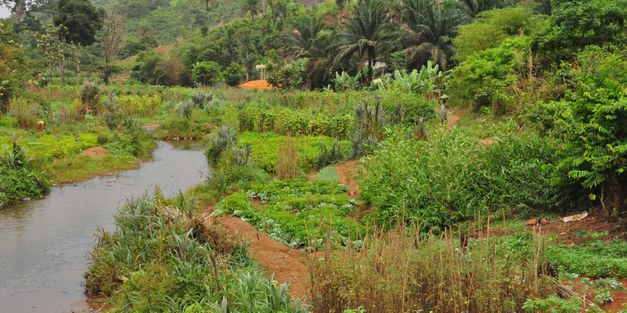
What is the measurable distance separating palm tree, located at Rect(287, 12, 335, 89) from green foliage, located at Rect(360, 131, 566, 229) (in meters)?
31.5

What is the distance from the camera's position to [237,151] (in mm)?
13352

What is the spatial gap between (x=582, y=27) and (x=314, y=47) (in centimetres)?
2831

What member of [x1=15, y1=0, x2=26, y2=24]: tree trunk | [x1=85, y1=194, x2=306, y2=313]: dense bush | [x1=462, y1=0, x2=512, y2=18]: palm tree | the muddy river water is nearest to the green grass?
the muddy river water

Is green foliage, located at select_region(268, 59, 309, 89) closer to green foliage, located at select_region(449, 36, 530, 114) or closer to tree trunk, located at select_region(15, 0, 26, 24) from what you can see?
green foliage, located at select_region(449, 36, 530, 114)

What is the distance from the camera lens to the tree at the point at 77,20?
159 ft

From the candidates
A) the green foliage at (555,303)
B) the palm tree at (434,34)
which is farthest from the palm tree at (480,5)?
the green foliage at (555,303)

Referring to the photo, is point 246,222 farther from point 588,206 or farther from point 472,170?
point 588,206

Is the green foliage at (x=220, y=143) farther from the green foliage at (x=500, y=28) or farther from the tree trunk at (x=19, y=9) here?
the tree trunk at (x=19, y=9)

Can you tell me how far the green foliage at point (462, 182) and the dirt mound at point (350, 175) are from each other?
6.14 ft

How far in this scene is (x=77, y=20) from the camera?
4850 cm

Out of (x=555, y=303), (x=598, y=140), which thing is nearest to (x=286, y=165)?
(x=598, y=140)

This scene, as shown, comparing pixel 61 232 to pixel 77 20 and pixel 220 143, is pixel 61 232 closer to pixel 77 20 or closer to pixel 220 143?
pixel 220 143

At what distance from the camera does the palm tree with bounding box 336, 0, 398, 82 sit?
37.0m

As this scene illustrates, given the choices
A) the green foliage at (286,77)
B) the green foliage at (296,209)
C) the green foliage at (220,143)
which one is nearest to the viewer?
the green foliage at (296,209)
